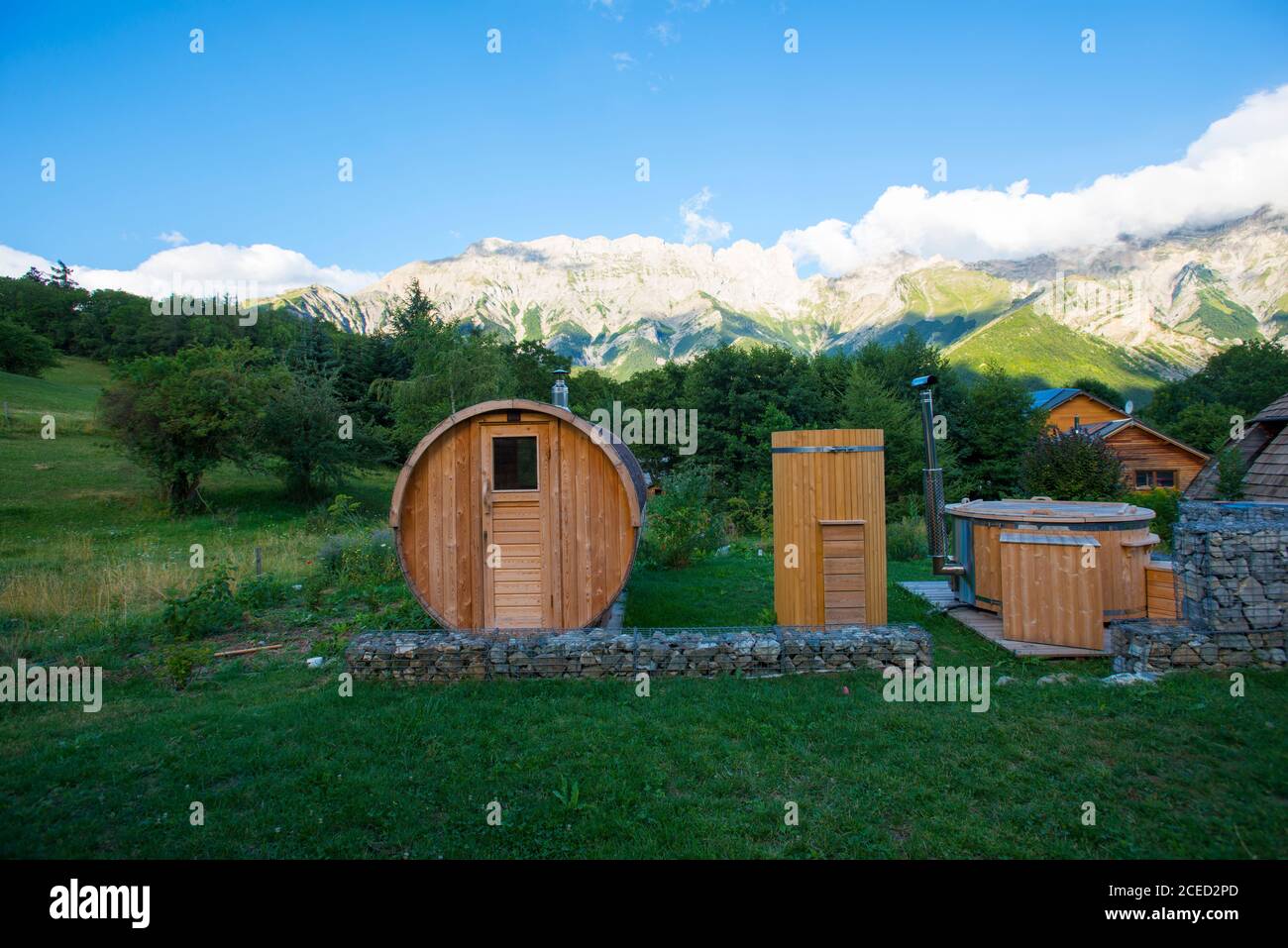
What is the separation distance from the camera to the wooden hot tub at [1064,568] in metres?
7.35

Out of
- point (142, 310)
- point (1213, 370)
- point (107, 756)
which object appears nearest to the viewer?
point (107, 756)

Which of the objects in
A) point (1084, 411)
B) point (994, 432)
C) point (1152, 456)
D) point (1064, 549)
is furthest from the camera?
point (1084, 411)

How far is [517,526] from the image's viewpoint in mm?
7871

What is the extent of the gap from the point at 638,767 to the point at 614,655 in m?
1.89

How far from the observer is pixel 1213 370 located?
49188mm

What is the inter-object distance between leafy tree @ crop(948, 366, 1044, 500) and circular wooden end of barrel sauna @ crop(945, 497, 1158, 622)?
71.4 feet

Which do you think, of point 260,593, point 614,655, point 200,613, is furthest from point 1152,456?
point 200,613

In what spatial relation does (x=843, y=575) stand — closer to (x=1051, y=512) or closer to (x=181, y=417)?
(x=1051, y=512)

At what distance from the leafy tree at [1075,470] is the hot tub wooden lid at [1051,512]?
1025 cm
